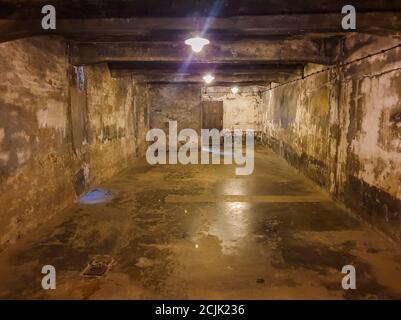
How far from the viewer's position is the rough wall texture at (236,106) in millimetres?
17141

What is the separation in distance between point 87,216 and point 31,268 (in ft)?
5.51

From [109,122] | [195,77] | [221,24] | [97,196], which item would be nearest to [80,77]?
[109,122]

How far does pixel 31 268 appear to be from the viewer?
11.0 ft

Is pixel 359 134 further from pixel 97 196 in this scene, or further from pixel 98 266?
pixel 97 196

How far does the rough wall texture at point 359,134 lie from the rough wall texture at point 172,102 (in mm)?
6039

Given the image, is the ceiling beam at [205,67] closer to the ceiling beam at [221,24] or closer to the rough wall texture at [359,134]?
the rough wall texture at [359,134]

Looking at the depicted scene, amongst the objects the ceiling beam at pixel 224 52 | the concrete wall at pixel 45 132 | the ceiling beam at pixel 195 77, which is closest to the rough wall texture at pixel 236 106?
the ceiling beam at pixel 195 77

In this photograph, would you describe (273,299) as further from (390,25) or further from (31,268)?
(390,25)

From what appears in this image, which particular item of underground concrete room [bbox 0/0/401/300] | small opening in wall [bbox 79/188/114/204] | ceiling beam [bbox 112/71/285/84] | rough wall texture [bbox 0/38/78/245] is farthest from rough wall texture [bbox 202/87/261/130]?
rough wall texture [bbox 0/38/78/245]

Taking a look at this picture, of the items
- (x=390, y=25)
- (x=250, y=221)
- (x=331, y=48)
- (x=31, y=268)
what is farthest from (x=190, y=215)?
(x=331, y=48)

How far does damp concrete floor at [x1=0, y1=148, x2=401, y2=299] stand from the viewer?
293 cm

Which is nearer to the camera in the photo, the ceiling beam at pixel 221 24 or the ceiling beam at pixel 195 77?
the ceiling beam at pixel 221 24

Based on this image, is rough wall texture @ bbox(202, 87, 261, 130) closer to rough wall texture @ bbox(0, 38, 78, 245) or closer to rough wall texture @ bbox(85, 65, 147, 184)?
rough wall texture @ bbox(85, 65, 147, 184)

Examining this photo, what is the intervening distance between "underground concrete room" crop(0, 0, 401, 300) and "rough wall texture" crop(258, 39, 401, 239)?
32 millimetres
